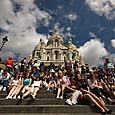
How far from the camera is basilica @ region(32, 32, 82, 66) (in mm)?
81938

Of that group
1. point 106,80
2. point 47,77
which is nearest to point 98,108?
point 106,80

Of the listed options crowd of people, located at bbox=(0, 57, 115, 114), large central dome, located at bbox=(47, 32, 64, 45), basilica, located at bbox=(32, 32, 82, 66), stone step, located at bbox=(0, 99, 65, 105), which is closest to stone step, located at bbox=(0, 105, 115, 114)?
crowd of people, located at bbox=(0, 57, 115, 114)

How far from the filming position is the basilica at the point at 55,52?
269 feet

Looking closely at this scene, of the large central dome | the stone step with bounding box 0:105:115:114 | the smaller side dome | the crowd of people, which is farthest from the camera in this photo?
the large central dome

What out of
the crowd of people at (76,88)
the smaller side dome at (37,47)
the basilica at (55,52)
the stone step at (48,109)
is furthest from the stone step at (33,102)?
the smaller side dome at (37,47)

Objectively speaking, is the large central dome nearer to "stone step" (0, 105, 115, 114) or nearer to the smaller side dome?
the smaller side dome

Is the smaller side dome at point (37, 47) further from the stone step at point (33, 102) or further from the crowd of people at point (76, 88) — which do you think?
the stone step at point (33, 102)

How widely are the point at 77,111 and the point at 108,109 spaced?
1.03 m

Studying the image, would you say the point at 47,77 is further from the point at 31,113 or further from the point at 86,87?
the point at 31,113

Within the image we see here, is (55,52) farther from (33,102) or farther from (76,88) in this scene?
(33,102)

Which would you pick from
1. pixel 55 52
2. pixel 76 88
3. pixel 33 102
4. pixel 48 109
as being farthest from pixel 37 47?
pixel 48 109

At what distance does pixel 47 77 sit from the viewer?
11.6 meters

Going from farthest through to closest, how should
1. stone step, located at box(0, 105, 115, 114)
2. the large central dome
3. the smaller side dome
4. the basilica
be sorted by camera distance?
the large central dome
the smaller side dome
the basilica
stone step, located at box(0, 105, 115, 114)

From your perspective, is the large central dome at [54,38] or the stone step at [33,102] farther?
the large central dome at [54,38]
